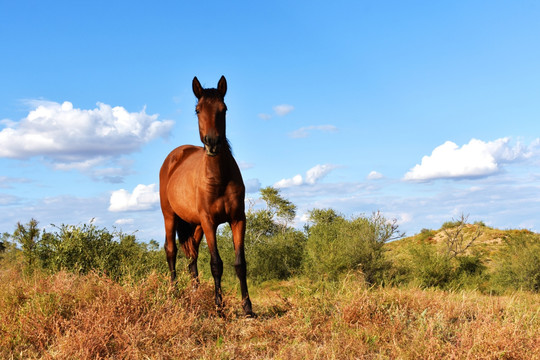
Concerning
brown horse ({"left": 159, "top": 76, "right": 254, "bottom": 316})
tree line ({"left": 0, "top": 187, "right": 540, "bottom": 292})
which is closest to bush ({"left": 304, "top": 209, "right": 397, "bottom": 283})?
tree line ({"left": 0, "top": 187, "right": 540, "bottom": 292})

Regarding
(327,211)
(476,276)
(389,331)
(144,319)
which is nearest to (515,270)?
(476,276)

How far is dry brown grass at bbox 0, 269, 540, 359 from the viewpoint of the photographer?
425cm

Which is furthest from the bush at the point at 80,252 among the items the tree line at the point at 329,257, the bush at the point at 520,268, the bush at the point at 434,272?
the bush at the point at 520,268

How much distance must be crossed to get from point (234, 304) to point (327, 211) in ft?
75.1

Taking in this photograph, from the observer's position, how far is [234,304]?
6.36 m

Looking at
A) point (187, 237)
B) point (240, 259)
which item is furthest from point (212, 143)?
point (187, 237)

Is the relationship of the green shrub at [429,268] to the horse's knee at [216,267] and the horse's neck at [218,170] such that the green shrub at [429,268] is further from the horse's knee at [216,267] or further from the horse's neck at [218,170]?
the horse's neck at [218,170]

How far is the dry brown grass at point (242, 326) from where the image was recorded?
13.9 feet

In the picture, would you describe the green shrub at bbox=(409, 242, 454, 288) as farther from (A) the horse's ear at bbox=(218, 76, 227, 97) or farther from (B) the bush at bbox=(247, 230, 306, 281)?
(A) the horse's ear at bbox=(218, 76, 227, 97)

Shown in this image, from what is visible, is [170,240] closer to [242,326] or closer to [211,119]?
[242,326]

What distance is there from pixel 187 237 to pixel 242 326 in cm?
365

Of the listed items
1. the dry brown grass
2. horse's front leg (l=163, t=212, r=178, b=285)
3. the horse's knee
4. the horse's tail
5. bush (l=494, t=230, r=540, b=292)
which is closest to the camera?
the dry brown grass

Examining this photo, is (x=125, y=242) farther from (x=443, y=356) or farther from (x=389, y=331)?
(x=443, y=356)

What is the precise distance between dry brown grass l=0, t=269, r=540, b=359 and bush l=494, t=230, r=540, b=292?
13.3m
